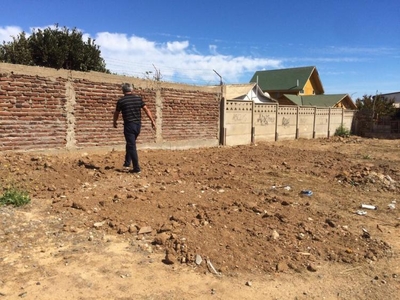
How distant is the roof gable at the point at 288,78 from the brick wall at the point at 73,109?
77.5 feet

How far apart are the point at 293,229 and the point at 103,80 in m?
5.80

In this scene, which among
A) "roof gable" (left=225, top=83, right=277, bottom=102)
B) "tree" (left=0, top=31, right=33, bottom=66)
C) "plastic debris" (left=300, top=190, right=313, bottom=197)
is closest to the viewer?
"plastic debris" (left=300, top=190, right=313, bottom=197)

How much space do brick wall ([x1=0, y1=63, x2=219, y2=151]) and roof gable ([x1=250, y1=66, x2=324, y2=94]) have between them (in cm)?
2362

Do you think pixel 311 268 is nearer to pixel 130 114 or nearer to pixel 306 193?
pixel 306 193

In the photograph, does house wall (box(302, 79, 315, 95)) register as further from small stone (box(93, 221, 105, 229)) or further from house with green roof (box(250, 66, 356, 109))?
small stone (box(93, 221, 105, 229))

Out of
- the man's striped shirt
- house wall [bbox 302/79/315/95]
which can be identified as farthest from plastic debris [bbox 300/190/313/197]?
house wall [bbox 302/79/315/95]

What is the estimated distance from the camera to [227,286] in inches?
112

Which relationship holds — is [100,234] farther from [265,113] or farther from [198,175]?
[265,113]

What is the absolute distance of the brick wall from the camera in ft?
20.9

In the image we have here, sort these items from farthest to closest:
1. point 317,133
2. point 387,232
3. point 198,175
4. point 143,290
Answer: point 317,133 → point 198,175 → point 387,232 → point 143,290

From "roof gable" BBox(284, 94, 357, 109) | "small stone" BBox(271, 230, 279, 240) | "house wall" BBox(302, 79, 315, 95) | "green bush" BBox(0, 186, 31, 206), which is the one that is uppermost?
"house wall" BBox(302, 79, 315, 95)

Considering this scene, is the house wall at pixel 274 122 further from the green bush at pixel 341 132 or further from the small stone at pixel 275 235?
the small stone at pixel 275 235

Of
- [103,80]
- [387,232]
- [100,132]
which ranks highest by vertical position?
[103,80]

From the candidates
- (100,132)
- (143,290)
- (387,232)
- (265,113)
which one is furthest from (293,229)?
(265,113)
